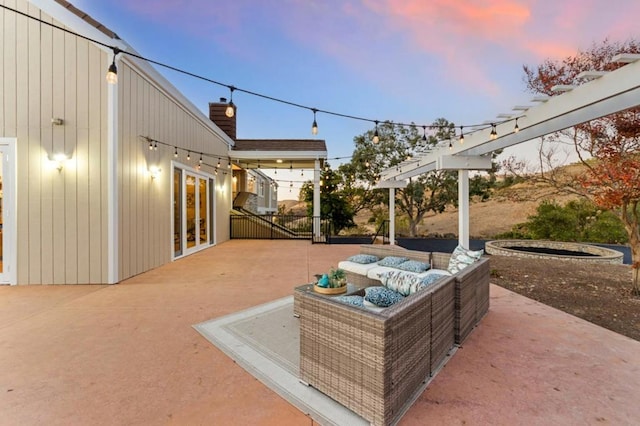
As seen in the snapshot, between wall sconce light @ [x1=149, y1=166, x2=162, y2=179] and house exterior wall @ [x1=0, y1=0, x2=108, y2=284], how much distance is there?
4.02 feet

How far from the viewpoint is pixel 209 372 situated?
2090 mm

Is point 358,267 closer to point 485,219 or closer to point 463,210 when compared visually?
point 463,210

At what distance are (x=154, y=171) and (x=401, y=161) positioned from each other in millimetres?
10264

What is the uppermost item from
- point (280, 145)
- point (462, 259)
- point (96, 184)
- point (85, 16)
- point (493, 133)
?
point (85, 16)

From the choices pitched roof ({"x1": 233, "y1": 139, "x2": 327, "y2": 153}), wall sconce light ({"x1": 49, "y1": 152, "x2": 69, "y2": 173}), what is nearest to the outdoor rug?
wall sconce light ({"x1": 49, "y1": 152, "x2": 69, "y2": 173})

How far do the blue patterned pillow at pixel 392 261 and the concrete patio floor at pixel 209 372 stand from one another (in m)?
1.23

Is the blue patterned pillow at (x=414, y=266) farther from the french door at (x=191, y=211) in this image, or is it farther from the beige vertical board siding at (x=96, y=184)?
the french door at (x=191, y=211)

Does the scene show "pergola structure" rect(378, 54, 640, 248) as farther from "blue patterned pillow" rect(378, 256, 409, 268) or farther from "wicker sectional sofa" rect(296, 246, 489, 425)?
"wicker sectional sofa" rect(296, 246, 489, 425)

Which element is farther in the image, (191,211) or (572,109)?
(191,211)

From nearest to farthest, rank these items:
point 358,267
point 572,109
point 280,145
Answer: point 572,109 → point 358,267 → point 280,145

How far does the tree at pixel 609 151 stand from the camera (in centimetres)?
470

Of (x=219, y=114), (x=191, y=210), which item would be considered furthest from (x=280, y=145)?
(x=191, y=210)

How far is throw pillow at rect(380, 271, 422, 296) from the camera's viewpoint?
2.67 meters

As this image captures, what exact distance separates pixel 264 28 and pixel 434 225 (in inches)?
500
